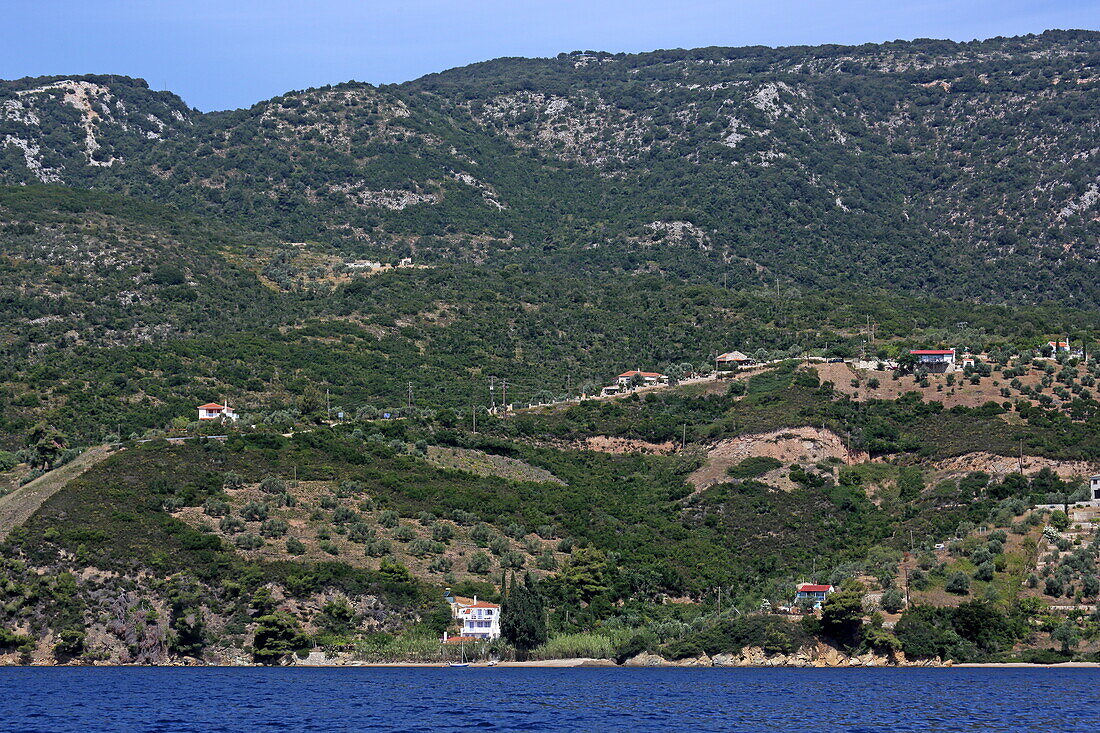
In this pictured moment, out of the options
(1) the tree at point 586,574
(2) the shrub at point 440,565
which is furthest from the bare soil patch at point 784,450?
(2) the shrub at point 440,565

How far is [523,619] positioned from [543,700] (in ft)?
76.6

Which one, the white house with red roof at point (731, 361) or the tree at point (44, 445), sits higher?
the white house with red roof at point (731, 361)

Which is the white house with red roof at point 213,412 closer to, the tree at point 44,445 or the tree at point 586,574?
the tree at point 44,445

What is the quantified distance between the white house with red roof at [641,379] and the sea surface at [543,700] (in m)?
70.0

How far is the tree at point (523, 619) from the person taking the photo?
331ft

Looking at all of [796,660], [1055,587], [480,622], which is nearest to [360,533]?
[480,622]

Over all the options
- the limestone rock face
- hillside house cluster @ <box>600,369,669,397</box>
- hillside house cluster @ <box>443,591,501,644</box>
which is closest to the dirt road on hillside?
hillside house cluster @ <box>443,591,501,644</box>

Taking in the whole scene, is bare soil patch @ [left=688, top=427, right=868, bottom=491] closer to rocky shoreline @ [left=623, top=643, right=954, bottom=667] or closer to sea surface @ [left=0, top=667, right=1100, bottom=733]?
rocky shoreline @ [left=623, top=643, right=954, bottom=667]

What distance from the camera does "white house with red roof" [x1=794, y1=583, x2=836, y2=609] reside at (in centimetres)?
10569

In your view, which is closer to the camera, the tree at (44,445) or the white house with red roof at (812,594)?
the white house with red roof at (812,594)

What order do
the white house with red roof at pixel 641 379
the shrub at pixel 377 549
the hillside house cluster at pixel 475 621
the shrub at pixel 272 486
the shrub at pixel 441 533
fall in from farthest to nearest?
the white house with red roof at pixel 641 379 → the shrub at pixel 272 486 → the shrub at pixel 441 533 → the shrub at pixel 377 549 → the hillside house cluster at pixel 475 621

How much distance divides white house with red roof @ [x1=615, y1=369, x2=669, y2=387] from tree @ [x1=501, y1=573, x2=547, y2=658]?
215 feet

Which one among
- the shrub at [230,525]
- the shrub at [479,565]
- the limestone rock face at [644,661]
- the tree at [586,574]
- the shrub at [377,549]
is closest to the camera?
the limestone rock face at [644,661]

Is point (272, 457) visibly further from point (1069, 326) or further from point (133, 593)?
point (1069, 326)
